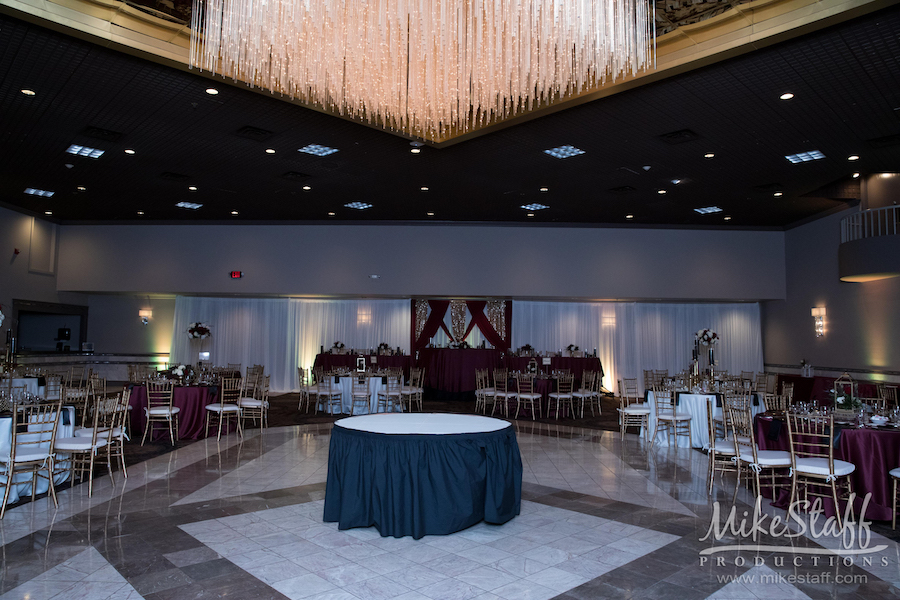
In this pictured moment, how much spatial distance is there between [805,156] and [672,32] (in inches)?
182

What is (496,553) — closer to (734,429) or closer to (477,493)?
(477,493)

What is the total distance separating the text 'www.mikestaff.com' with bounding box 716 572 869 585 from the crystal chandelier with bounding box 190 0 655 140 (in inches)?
152

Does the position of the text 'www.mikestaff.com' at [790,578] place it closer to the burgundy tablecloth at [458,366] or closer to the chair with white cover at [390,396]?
the chair with white cover at [390,396]

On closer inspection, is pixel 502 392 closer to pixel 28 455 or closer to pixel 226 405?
pixel 226 405

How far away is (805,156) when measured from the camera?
9.48 meters

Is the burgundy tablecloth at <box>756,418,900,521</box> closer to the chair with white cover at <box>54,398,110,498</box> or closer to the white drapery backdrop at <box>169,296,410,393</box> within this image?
the chair with white cover at <box>54,398,110,498</box>

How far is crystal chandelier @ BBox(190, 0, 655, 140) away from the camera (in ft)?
13.7

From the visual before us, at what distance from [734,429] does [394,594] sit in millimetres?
3819

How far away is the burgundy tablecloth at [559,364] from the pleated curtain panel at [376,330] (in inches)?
53.9

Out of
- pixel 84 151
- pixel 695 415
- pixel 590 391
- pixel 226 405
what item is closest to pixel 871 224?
pixel 695 415

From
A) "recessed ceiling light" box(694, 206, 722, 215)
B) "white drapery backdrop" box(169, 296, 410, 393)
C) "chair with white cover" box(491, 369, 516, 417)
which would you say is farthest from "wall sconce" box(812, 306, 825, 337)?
"white drapery backdrop" box(169, 296, 410, 393)

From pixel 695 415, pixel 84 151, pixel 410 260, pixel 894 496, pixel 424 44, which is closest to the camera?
pixel 424 44

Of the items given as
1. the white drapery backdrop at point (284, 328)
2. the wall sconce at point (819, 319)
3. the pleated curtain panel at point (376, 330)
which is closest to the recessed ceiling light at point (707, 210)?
the wall sconce at point (819, 319)

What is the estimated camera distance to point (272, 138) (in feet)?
29.0
